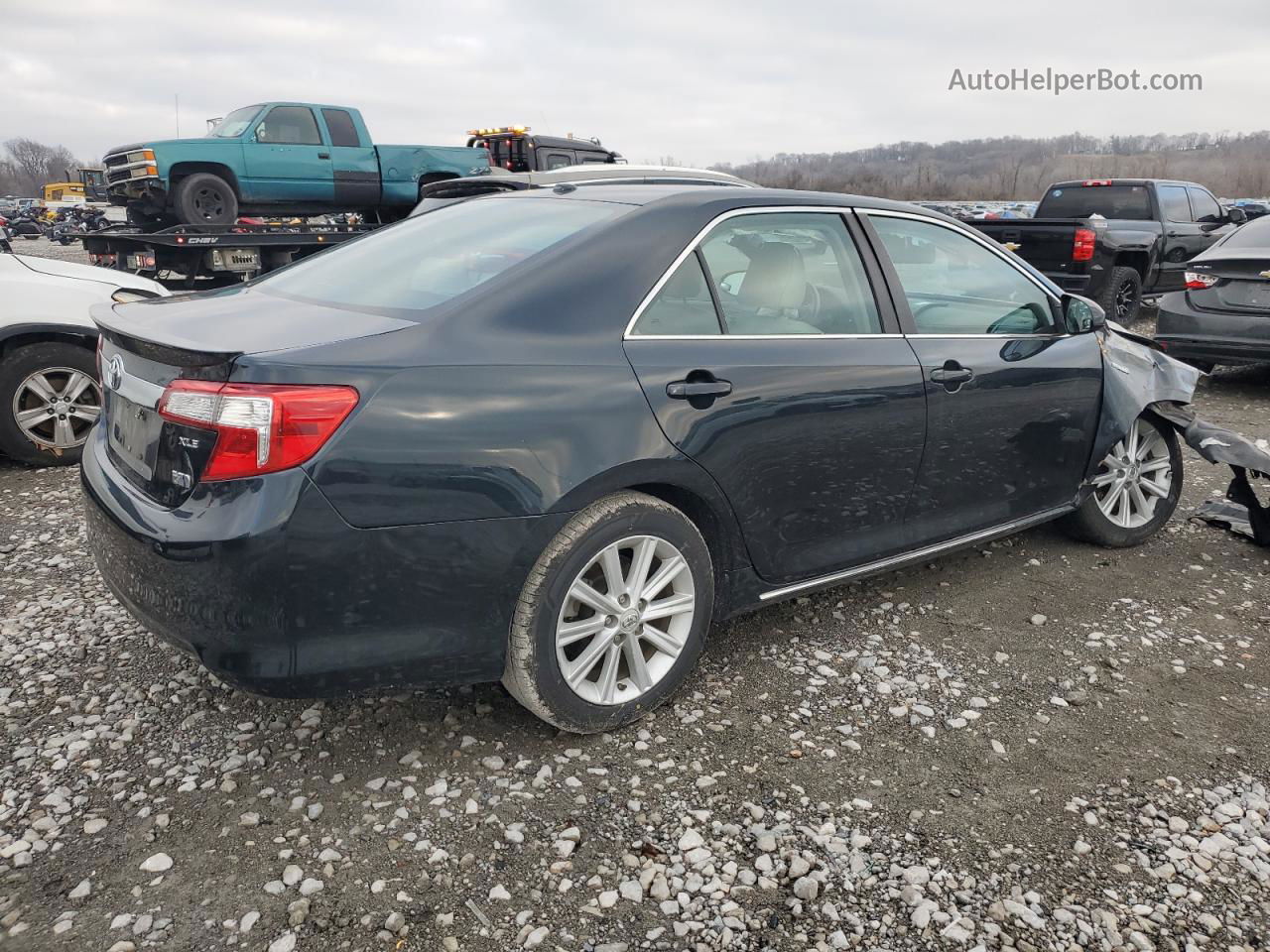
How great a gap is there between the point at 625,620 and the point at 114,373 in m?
1.60

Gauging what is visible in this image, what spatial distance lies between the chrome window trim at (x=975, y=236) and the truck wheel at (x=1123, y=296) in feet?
26.1

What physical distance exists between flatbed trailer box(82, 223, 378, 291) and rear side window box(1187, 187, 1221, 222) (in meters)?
10.7

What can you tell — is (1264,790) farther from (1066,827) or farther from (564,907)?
(564,907)

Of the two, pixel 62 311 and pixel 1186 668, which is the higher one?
pixel 62 311

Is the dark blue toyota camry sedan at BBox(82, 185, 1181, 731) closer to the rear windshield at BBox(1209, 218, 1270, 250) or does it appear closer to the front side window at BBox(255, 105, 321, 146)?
the rear windshield at BBox(1209, 218, 1270, 250)

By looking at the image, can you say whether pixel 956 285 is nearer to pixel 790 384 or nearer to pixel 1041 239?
pixel 790 384

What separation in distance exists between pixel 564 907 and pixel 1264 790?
77.9 inches

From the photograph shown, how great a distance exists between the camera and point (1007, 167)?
Answer: 2537 inches

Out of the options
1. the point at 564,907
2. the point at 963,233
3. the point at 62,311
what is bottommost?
the point at 564,907

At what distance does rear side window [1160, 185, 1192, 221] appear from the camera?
12.2m

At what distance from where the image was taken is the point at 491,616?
2531 mm

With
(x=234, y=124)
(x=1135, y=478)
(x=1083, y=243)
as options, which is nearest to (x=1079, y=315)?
(x=1135, y=478)

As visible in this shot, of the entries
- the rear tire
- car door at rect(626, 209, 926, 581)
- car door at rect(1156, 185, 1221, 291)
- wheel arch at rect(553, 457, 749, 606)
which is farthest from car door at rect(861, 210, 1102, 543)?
car door at rect(1156, 185, 1221, 291)

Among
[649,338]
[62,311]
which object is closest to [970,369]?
[649,338]
